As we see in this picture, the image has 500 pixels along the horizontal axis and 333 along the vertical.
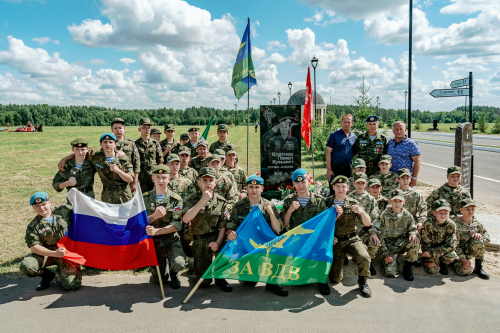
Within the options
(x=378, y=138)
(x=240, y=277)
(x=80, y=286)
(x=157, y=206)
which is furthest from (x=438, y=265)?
(x=80, y=286)

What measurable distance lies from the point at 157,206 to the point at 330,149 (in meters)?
4.02

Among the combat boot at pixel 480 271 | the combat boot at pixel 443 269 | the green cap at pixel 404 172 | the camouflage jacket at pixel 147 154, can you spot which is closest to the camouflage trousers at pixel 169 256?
the camouflage jacket at pixel 147 154

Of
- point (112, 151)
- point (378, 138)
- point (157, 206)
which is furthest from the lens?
point (378, 138)

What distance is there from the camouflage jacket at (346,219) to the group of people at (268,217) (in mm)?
15

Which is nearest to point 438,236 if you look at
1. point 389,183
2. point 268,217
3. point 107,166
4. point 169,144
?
point 389,183

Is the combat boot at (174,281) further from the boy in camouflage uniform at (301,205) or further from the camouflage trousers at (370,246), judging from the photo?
the camouflage trousers at (370,246)

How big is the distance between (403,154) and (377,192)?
1577mm

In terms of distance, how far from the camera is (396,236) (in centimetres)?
597

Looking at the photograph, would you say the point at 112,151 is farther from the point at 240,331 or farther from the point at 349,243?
the point at 349,243

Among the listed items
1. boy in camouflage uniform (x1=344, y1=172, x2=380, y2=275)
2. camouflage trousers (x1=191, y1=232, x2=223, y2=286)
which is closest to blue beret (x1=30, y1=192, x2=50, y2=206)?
camouflage trousers (x1=191, y1=232, x2=223, y2=286)

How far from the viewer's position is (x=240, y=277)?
4.91 meters

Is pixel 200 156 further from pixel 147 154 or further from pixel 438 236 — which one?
pixel 438 236

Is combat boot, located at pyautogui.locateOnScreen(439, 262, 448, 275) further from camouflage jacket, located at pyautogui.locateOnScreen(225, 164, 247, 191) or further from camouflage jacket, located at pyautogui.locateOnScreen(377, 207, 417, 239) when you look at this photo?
camouflage jacket, located at pyautogui.locateOnScreen(225, 164, 247, 191)

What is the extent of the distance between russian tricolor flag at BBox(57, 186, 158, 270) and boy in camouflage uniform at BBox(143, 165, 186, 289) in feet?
0.84
